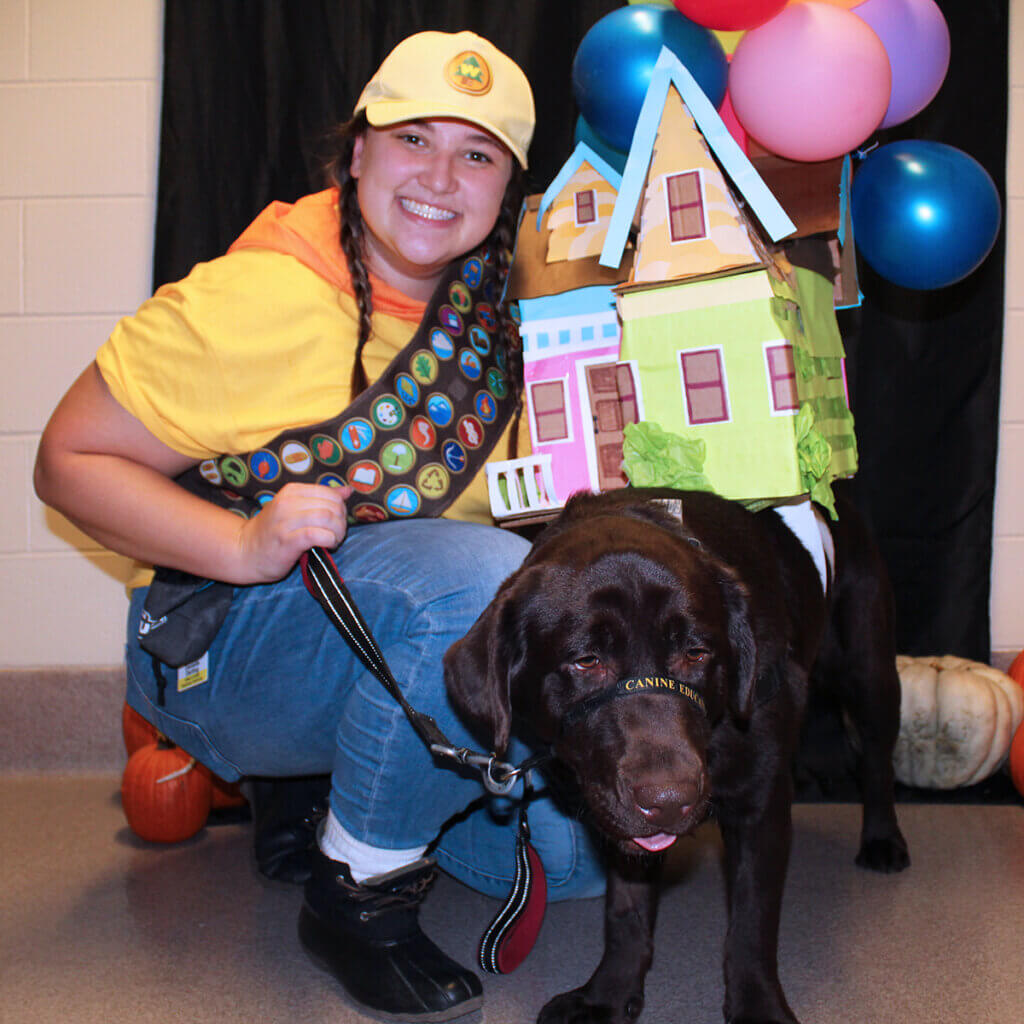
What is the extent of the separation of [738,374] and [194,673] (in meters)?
1.21

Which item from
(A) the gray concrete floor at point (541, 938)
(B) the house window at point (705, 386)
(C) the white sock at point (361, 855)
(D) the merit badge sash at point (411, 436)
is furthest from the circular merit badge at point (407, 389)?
(A) the gray concrete floor at point (541, 938)

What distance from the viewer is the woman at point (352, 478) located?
71.3 inches

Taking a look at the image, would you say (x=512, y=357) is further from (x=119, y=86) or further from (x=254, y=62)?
(x=119, y=86)

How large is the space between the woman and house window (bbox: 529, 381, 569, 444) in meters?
0.20

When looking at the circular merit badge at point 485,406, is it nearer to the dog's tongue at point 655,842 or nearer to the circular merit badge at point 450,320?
the circular merit badge at point 450,320

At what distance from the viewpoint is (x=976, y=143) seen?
3023 mm

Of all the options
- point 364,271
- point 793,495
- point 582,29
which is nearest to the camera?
point 793,495

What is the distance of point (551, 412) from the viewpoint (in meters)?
2.02

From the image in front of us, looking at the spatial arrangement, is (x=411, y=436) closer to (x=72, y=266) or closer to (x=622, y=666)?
(x=622, y=666)

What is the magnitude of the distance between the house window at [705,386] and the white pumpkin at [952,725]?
4.88 feet

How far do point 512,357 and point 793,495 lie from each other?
78cm

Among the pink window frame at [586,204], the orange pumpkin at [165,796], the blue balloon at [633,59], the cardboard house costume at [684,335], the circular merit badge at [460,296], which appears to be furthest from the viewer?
the orange pumpkin at [165,796]

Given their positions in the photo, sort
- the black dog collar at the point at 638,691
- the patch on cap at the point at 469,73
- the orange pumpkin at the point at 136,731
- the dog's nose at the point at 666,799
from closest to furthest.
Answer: the dog's nose at the point at 666,799, the black dog collar at the point at 638,691, the patch on cap at the point at 469,73, the orange pumpkin at the point at 136,731

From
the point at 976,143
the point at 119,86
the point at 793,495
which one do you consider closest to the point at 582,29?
the point at 976,143
